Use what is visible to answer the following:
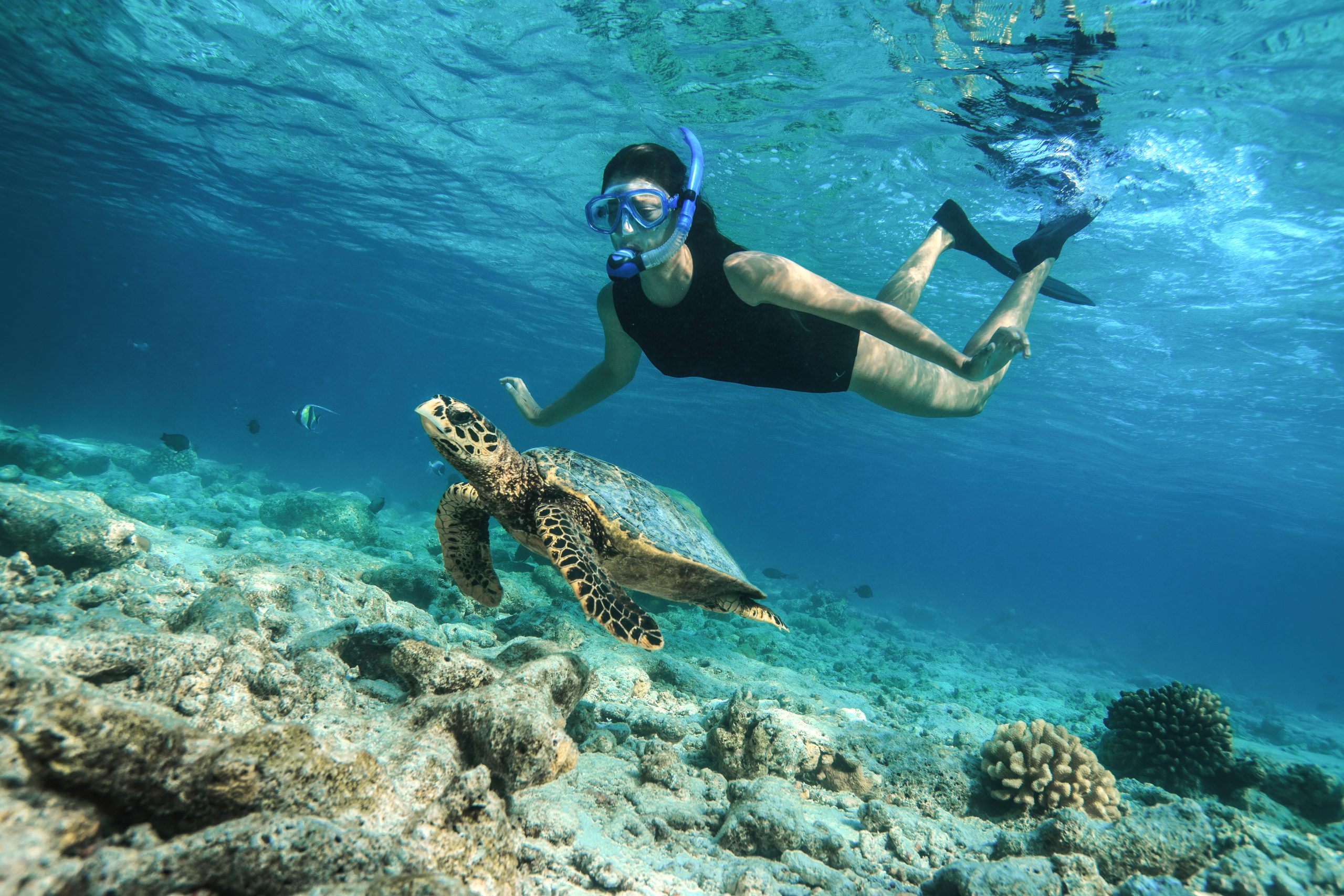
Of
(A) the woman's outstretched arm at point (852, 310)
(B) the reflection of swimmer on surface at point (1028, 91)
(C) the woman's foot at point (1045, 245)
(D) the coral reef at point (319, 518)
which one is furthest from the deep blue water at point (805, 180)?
(D) the coral reef at point (319, 518)

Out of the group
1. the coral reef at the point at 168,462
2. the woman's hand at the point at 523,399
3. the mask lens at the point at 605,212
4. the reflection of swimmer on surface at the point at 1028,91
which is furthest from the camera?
the coral reef at the point at 168,462

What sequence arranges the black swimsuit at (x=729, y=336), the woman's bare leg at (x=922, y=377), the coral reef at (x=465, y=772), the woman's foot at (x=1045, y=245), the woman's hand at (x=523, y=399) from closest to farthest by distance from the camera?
the coral reef at (x=465, y=772)
the black swimsuit at (x=729, y=336)
the woman's bare leg at (x=922, y=377)
the woman's hand at (x=523, y=399)
the woman's foot at (x=1045, y=245)

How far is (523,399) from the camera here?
16.9 feet

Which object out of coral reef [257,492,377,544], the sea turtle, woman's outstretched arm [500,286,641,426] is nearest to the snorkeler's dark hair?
woman's outstretched arm [500,286,641,426]

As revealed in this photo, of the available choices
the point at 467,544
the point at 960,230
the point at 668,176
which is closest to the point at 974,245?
the point at 960,230

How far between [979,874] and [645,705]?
121 inches

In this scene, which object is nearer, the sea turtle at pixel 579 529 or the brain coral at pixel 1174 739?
the sea turtle at pixel 579 529

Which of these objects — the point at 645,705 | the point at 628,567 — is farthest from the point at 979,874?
the point at 645,705

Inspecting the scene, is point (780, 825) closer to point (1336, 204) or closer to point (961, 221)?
point (961, 221)

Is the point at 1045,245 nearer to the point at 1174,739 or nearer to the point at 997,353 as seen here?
the point at 997,353

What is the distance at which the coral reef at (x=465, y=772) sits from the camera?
128 cm

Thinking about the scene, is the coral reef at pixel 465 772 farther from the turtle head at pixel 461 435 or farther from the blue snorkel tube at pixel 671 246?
the blue snorkel tube at pixel 671 246

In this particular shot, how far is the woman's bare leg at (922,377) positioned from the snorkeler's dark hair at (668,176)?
1.48m

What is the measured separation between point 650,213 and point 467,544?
2.73 m
